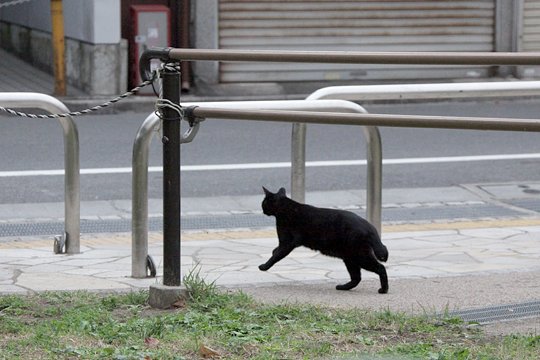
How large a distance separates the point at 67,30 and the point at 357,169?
7284mm

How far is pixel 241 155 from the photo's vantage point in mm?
11859

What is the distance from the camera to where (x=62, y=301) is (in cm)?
542

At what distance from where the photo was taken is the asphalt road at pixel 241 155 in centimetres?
1020

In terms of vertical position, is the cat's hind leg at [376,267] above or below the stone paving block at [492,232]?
above

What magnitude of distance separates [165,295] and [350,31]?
1274cm

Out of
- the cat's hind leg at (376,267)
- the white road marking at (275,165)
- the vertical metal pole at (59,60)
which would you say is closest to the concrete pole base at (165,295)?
the cat's hind leg at (376,267)

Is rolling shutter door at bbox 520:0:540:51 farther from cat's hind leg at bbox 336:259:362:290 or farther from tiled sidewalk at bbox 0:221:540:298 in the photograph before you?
cat's hind leg at bbox 336:259:362:290

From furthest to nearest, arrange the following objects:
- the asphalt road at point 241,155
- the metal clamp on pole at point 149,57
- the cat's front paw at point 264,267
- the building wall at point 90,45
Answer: the building wall at point 90,45, the asphalt road at point 241,155, the cat's front paw at point 264,267, the metal clamp on pole at point 149,57

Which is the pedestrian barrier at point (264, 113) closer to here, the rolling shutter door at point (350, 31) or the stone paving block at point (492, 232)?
the stone paving block at point (492, 232)

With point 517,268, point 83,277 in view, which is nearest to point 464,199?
point 517,268

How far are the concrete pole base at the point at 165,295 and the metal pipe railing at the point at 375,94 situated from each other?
74.1 inches

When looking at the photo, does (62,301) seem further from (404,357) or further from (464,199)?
(464,199)

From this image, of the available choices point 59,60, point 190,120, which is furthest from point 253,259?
point 59,60

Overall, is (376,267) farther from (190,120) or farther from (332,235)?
(190,120)
